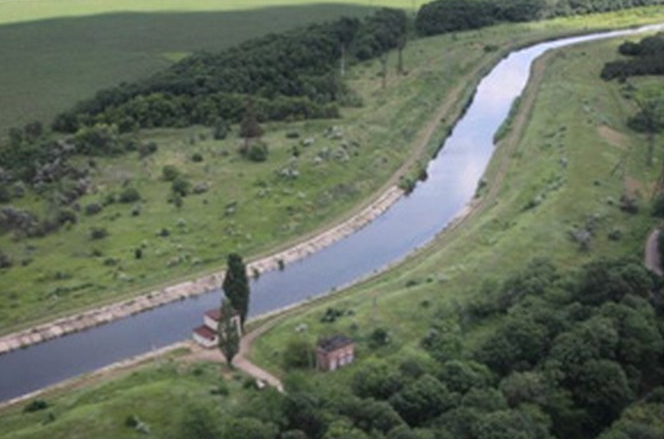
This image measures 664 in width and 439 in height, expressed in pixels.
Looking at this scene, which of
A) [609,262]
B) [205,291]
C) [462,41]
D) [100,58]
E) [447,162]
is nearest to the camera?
[609,262]

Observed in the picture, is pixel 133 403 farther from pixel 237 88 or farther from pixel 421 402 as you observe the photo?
pixel 237 88

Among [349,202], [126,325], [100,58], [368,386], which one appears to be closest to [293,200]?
[349,202]

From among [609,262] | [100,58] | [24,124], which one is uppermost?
[100,58]

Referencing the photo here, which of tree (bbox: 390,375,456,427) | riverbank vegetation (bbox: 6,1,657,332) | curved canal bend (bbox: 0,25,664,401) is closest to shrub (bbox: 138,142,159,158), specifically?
riverbank vegetation (bbox: 6,1,657,332)

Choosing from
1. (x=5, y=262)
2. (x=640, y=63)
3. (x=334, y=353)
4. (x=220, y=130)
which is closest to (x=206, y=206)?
(x=5, y=262)

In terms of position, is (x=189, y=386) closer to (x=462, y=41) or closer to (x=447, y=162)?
(x=447, y=162)
